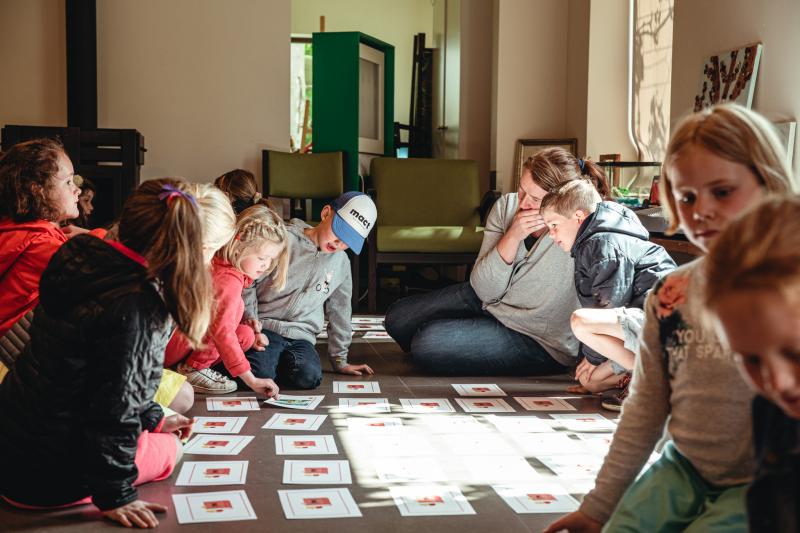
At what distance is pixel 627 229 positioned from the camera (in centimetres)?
294

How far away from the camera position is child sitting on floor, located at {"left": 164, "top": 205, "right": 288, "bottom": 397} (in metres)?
2.99

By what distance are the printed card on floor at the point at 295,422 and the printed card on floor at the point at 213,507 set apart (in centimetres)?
64

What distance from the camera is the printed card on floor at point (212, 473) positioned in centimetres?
214

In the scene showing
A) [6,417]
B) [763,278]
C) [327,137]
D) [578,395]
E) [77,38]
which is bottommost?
[578,395]

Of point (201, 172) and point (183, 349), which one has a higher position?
point (201, 172)

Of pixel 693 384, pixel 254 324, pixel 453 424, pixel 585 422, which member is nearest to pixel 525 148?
pixel 254 324

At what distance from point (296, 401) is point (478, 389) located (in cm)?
73

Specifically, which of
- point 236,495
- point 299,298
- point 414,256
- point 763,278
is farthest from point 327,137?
point 763,278

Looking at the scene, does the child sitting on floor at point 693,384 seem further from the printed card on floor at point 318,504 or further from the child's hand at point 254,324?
the child's hand at point 254,324

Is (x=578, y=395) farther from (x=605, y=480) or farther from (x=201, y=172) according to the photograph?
(x=201, y=172)

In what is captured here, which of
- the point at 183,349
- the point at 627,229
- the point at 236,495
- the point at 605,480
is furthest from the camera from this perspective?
the point at 183,349

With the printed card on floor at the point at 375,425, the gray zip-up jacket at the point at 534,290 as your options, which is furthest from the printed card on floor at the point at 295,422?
the gray zip-up jacket at the point at 534,290

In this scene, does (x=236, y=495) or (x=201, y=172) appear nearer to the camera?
(x=236, y=495)

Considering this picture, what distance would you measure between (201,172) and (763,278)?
635 centimetres
